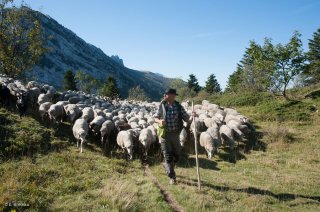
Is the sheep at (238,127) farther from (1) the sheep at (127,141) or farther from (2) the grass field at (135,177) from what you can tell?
(1) the sheep at (127,141)

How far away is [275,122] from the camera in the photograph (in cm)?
2542

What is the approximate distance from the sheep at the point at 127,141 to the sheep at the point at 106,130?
1081 millimetres

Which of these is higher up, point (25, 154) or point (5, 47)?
point (5, 47)

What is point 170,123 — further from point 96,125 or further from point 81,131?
point 96,125

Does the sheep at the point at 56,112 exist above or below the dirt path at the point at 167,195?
above

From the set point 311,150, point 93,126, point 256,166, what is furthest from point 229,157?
point 93,126

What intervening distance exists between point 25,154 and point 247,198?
358 inches

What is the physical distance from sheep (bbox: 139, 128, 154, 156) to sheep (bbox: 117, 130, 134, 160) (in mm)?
539

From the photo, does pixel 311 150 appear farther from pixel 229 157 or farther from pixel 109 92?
pixel 109 92

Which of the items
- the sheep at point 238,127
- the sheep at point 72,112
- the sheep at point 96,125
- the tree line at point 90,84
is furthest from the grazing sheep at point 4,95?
the tree line at point 90,84

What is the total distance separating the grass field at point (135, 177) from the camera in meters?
9.30

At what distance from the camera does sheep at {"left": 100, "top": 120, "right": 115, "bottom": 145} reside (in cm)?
1684

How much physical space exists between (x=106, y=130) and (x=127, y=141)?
1879 millimetres

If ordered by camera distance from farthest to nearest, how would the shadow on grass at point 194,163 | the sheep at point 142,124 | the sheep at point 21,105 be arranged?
1. the sheep at point 142,124
2. the sheep at point 21,105
3. the shadow on grass at point 194,163
